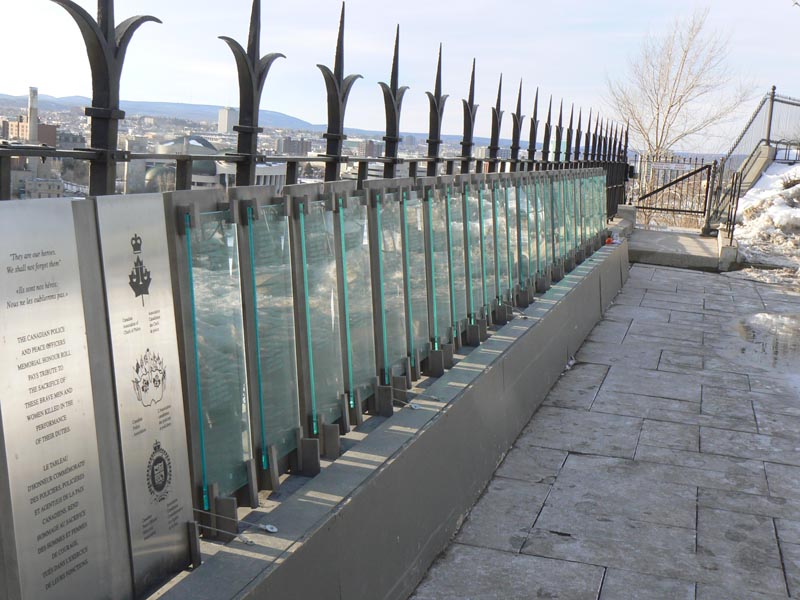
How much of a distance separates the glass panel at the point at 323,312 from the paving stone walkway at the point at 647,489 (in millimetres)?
1025

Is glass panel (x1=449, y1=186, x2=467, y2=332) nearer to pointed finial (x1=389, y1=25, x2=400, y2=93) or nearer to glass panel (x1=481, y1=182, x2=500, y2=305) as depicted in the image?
glass panel (x1=481, y1=182, x2=500, y2=305)

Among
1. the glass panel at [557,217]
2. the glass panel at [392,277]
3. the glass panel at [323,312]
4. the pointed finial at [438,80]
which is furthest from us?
the glass panel at [557,217]

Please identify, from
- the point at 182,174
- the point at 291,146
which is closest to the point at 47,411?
the point at 182,174

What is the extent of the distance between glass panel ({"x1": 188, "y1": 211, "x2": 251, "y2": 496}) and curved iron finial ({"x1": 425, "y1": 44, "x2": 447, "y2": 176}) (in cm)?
321

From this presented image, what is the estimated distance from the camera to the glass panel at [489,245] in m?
7.51

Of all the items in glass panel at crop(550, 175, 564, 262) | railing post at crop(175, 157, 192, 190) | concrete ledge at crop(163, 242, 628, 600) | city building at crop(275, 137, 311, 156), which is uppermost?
city building at crop(275, 137, 311, 156)

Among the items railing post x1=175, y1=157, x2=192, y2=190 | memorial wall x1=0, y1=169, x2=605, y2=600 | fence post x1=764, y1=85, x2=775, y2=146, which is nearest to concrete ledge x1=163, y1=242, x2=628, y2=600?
memorial wall x1=0, y1=169, x2=605, y2=600

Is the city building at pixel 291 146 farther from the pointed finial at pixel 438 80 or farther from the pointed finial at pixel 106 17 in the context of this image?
the pointed finial at pixel 438 80

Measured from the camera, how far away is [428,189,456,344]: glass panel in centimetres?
617

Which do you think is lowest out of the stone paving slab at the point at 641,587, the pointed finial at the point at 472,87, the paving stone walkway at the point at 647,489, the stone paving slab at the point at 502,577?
the paving stone walkway at the point at 647,489

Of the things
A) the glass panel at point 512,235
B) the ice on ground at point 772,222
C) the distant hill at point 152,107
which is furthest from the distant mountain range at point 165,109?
the ice on ground at point 772,222

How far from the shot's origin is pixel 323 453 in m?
4.30

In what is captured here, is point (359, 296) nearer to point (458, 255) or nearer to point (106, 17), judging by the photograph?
point (458, 255)

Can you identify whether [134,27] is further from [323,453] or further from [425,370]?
[425,370]
